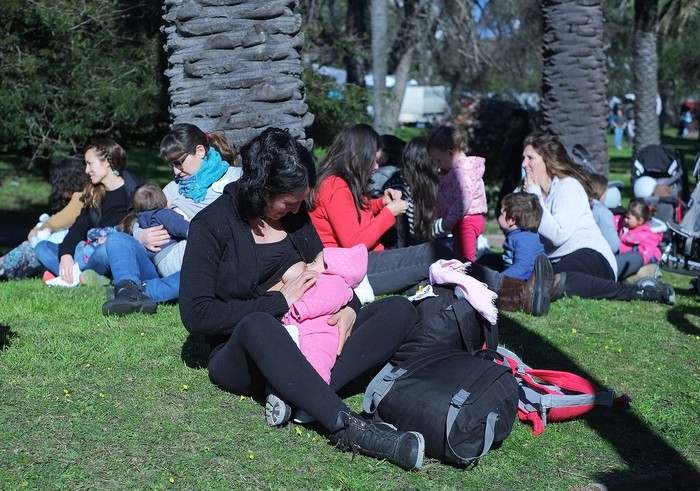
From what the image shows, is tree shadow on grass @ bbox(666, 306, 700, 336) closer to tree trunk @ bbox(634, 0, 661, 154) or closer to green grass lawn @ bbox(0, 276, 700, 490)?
green grass lawn @ bbox(0, 276, 700, 490)

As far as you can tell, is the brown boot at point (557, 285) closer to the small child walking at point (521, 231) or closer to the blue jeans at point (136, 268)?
the small child walking at point (521, 231)

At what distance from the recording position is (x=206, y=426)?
4270mm

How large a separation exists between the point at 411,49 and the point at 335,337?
67.9ft

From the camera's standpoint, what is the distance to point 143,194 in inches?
272

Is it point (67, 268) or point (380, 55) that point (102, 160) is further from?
point (380, 55)

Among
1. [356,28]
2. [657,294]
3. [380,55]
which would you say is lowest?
[657,294]

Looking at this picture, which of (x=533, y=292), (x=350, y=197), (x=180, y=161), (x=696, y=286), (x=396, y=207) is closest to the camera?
(x=350, y=197)

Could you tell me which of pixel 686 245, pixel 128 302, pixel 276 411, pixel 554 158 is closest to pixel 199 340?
pixel 128 302

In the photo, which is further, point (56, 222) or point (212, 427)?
point (56, 222)

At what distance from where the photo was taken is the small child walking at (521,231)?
7.28 meters

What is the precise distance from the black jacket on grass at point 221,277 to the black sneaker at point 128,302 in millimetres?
1690

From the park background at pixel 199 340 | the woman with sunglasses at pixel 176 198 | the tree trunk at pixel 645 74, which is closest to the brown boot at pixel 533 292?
the park background at pixel 199 340

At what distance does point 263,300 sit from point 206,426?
2.15 feet

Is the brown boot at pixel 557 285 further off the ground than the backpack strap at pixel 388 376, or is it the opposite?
the backpack strap at pixel 388 376
